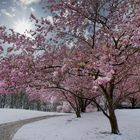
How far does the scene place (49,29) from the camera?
13375 millimetres

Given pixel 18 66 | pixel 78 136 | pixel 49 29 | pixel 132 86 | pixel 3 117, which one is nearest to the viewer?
pixel 18 66

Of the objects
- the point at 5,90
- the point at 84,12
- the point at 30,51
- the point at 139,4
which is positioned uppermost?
the point at 84,12

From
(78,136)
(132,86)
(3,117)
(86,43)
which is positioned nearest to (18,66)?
(86,43)

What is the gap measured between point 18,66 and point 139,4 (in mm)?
5048

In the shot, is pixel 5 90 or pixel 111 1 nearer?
pixel 5 90

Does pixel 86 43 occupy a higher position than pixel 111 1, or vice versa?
pixel 111 1

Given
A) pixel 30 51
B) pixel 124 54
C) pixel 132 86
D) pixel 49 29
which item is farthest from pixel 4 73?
pixel 132 86

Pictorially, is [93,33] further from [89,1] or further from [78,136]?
[78,136]

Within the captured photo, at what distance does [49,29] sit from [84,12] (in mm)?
1729

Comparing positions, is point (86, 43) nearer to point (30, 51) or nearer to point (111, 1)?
point (111, 1)

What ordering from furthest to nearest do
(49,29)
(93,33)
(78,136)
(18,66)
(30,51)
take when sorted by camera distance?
(78,136)
(93,33)
(49,29)
(30,51)
(18,66)

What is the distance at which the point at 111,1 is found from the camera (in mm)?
13477

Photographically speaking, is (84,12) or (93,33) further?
(93,33)

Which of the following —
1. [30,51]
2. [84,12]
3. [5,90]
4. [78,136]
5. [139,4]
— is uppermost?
[84,12]
